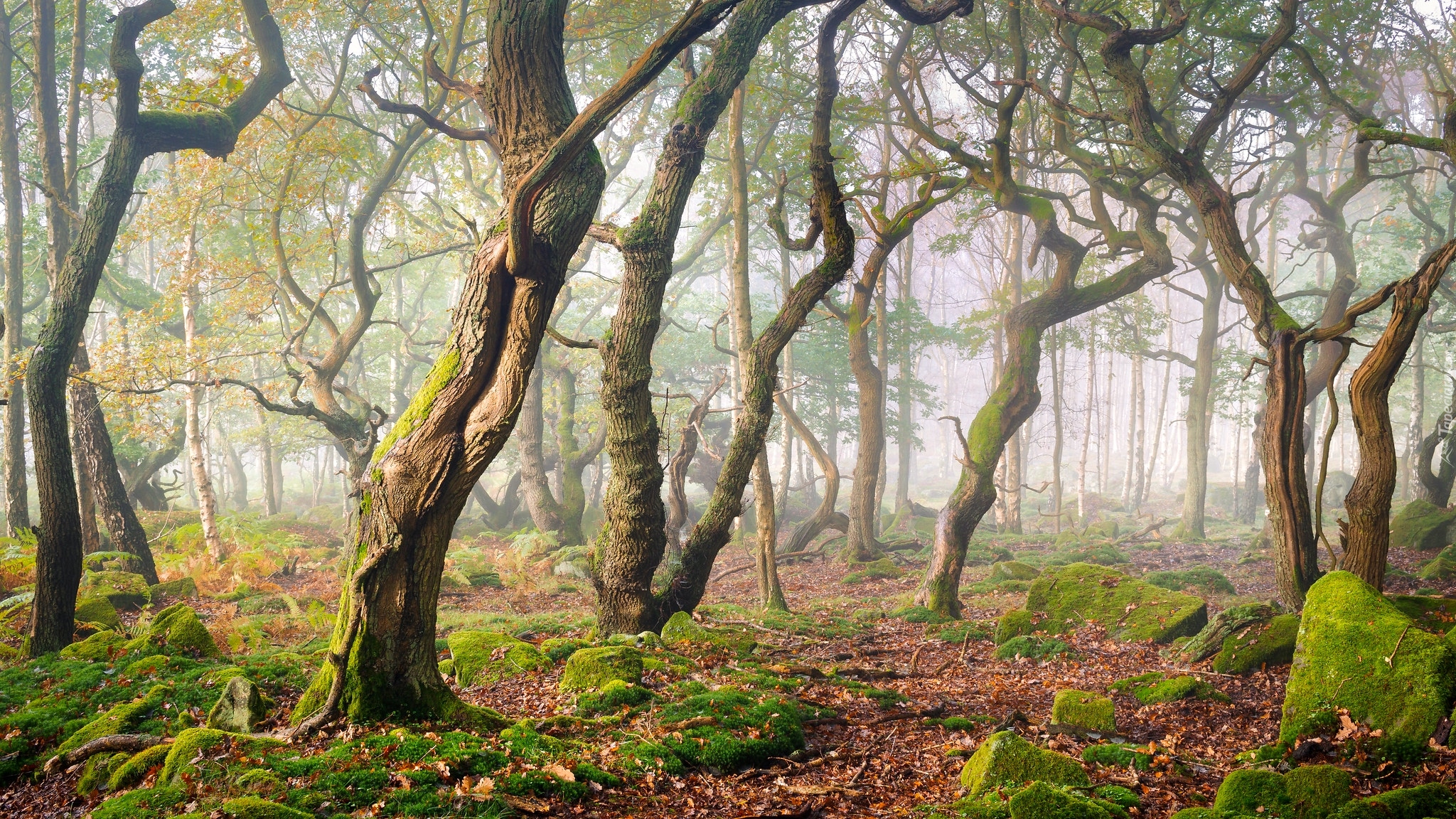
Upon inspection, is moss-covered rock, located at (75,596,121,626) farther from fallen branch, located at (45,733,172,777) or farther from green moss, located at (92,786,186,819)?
green moss, located at (92,786,186,819)

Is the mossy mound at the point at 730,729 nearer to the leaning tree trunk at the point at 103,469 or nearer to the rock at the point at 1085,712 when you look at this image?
the rock at the point at 1085,712

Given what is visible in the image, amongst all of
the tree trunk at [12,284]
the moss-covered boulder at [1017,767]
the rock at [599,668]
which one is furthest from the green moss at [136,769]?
the tree trunk at [12,284]

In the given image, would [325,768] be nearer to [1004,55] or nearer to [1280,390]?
[1280,390]

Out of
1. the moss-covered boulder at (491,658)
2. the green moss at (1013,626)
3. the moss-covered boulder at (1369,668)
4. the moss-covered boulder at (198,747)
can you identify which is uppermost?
the moss-covered boulder at (1369,668)

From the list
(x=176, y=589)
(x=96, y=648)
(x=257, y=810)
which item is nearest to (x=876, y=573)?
(x=176, y=589)

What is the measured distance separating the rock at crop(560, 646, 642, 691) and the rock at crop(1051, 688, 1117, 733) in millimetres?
3273

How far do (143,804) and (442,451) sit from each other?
2.18 metres

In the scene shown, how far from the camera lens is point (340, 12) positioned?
563 inches

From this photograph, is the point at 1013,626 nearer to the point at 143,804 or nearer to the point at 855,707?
the point at 855,707

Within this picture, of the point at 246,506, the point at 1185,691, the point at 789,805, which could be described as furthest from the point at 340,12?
the point at 246,506

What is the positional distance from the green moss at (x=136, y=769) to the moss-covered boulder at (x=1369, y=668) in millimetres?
6651

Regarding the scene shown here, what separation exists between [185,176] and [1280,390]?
19.1m

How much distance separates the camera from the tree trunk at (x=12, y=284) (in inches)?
498

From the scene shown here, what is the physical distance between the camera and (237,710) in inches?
191
